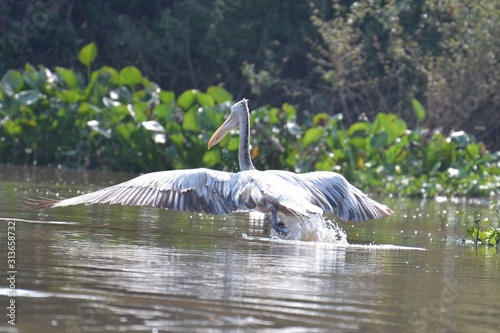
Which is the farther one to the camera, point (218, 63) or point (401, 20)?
point (218, 63)

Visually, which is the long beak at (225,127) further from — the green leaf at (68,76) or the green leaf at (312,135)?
the green leaf at (68,76)

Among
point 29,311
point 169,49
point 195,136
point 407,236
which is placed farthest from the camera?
point 169,49

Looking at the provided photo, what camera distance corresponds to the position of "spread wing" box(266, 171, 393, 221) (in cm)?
862

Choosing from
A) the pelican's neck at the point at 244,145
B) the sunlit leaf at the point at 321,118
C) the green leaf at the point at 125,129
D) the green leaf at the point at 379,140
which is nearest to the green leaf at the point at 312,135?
the green leaf at the point at 379,140

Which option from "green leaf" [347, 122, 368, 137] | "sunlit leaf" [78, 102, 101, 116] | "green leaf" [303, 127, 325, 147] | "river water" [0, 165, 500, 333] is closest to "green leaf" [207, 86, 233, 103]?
"green leaf" [303, 127, 325, 147]

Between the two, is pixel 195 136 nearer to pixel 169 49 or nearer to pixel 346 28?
pixel 346 28

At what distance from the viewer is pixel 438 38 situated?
23.1 meters

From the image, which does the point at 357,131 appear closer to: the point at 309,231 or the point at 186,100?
the point at 186,100

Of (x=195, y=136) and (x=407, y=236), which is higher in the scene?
(x=195, y=136)

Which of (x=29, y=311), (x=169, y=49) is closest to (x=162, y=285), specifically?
(x=29, y=311)

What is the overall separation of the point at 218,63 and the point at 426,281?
19.2 m

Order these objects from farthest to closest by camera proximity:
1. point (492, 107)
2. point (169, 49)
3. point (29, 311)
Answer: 1. point (169, 49)
2. point (492, 107)
3. point (29, 311)

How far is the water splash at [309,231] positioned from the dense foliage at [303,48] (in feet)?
38.7

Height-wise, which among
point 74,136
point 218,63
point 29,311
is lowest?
point 29,311
